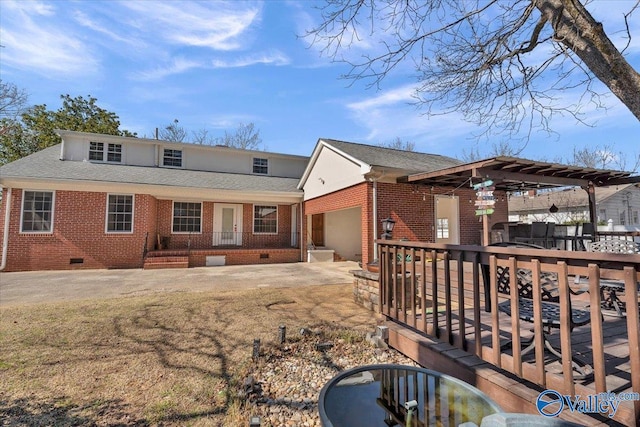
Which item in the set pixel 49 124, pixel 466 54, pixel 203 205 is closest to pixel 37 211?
pixel 203 205

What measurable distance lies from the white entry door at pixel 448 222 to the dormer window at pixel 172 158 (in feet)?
40.7

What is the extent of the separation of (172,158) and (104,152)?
9.39 ft

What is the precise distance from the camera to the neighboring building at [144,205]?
10.8 m

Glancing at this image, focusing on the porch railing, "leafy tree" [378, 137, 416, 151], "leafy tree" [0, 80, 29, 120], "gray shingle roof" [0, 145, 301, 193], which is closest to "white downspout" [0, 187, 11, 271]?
"gray shingle roof" [0, 145, 301, 193]

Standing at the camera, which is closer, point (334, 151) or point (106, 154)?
point (334, 151)

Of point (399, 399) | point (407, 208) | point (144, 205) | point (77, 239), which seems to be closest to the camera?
point (399, 399)

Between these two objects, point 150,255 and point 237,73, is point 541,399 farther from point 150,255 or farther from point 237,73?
point 150,255

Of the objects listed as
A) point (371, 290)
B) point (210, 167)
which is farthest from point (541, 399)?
point (210, 167)

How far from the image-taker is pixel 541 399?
6.50ft

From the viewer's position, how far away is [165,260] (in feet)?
37.7

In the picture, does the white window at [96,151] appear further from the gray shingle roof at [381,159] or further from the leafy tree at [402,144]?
the leafy tree at [402,144]

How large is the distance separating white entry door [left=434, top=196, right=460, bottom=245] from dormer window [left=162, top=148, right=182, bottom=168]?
12.4m

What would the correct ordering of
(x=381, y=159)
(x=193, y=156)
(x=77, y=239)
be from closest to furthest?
(x=381, y=159) → (x=77, y=239) → (x=193, y=156)

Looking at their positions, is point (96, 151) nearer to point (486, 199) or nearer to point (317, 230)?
point (317, 230)
